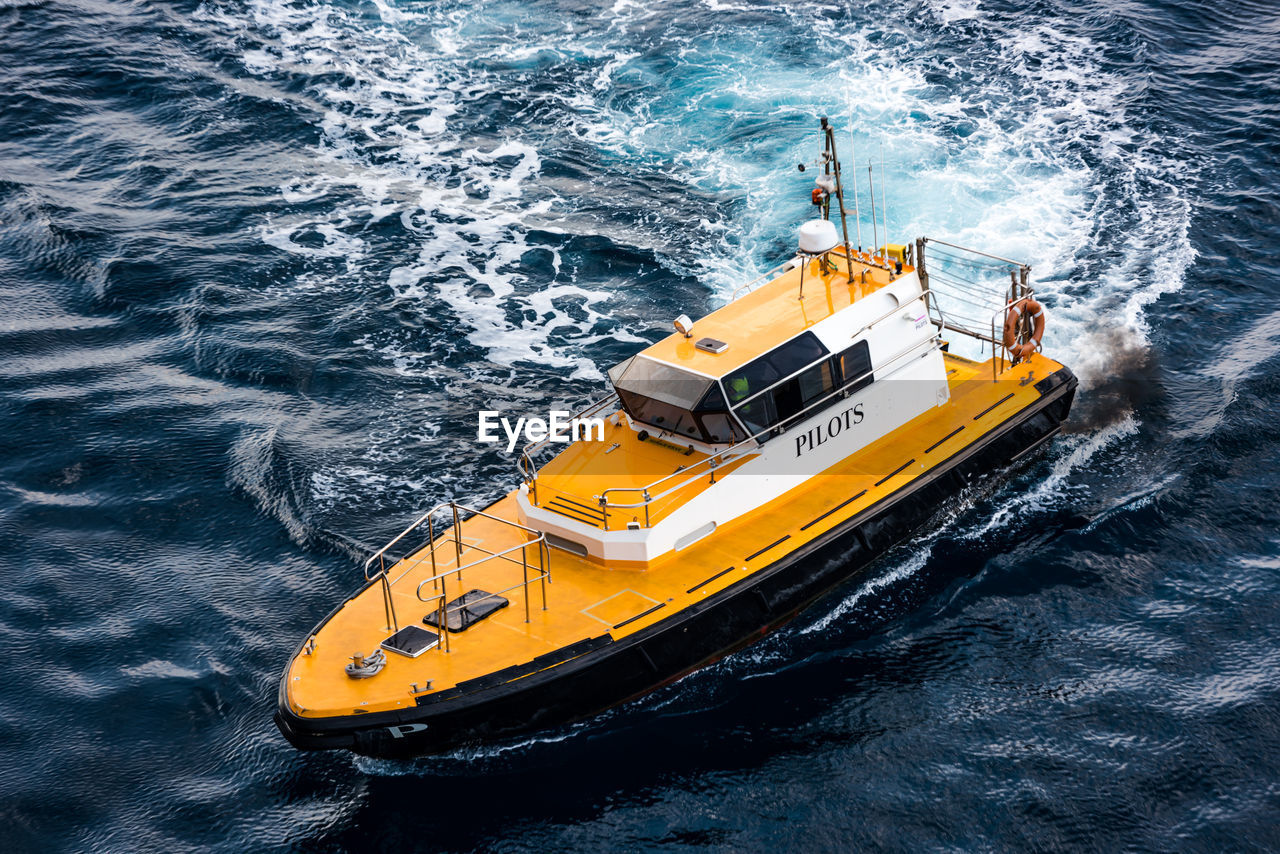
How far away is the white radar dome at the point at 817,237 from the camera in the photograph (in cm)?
1491

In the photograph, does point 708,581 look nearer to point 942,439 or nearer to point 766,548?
point 766,548

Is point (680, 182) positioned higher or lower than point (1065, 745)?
higher

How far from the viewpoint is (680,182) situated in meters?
22.7

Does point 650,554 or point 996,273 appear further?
point 996,273

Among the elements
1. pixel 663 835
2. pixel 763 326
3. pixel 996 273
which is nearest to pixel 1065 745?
pixel 663 835

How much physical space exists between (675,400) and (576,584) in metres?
2.43

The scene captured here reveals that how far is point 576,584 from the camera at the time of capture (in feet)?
43.5

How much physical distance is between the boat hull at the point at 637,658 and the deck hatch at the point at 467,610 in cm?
90

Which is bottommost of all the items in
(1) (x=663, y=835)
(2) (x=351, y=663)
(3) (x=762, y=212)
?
(1) (x=663, y=835)

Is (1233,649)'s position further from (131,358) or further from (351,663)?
(131,358)

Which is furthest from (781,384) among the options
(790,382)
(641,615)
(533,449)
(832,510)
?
(641,615)

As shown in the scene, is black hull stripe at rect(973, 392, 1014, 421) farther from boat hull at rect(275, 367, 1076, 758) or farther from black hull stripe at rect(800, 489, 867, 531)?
black hull stripe at rect(800, 489, 867, 531)

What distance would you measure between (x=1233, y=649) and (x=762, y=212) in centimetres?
1148

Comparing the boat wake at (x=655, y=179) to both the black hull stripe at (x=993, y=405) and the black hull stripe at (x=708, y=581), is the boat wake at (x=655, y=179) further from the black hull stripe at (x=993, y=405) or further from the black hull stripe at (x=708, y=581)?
the black hull stripe at (x=708, y=581)
